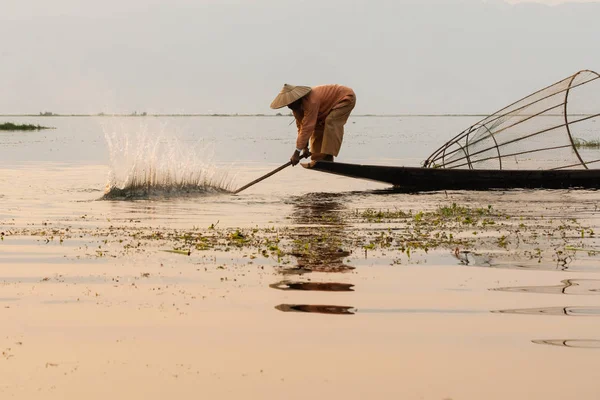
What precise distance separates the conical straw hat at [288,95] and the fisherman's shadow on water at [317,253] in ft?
4.74

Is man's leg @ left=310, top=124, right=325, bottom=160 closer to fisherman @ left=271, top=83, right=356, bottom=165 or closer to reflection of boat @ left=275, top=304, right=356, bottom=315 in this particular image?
fisherman @ left=271, top=83, right=356, bottom=165

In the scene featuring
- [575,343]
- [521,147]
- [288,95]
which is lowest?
[575,343]

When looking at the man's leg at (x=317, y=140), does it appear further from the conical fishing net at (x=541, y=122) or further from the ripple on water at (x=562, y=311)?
the ripple on water at (x=562, y=311)

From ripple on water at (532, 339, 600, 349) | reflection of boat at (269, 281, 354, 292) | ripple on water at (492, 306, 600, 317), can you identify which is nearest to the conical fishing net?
reflection of boat at (269, 281, 354, 292)

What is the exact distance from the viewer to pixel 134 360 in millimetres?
4125

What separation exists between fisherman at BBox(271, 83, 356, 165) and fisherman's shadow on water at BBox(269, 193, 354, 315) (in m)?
1.25

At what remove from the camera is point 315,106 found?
41.7 feet

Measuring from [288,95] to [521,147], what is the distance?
16.6 ft

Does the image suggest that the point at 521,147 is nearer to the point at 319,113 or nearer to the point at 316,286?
the point at 319,113

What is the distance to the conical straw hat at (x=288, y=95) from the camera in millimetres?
12258

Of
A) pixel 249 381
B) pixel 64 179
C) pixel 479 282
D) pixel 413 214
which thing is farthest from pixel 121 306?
pixel 64 179

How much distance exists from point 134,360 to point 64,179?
13329 mm

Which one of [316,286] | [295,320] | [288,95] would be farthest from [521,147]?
[295,320]

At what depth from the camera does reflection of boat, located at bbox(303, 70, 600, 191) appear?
45.6 ft
